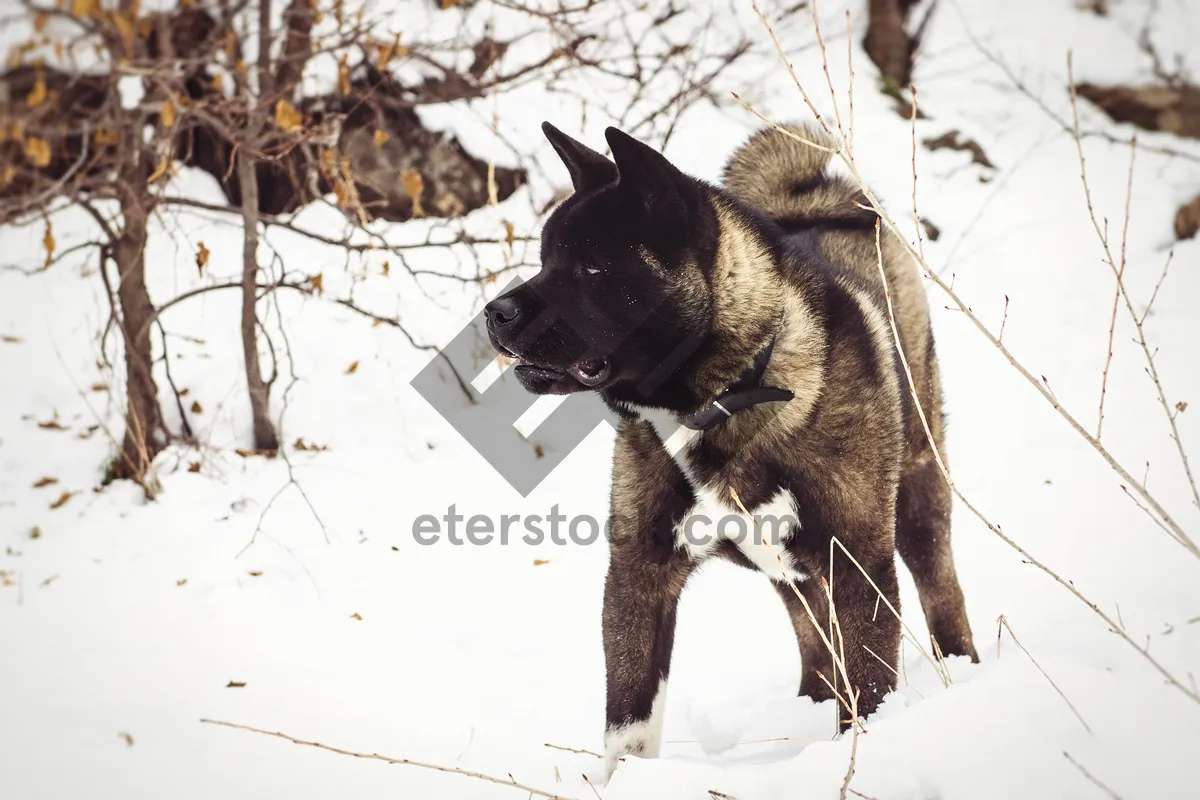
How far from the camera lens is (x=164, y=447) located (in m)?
4.30

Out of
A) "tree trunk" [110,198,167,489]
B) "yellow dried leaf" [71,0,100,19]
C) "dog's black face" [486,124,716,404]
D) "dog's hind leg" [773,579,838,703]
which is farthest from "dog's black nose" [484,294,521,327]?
"tree trunk" [110,198,167,489]

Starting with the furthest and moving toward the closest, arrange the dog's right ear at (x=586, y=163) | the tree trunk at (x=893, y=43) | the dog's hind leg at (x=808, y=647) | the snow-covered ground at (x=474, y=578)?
1. the tree trunk at (x=893, y=43)
2. the dog's hind leg at (x=808, y=647)
3. the dog's right ear at (x=586, y=163)
4. the snow-covered ground at (x=474, y=578)

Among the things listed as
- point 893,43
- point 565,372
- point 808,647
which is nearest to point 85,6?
point 565,372

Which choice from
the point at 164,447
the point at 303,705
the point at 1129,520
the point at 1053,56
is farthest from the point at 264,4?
the point at 1053,56

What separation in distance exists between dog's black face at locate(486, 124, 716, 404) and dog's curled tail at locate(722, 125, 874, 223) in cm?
111

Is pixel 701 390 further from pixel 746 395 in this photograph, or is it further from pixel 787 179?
pixel 787 179

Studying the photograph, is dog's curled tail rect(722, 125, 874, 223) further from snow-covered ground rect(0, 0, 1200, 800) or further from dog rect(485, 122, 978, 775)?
snow-covered ground rect(0, 0, 1200, 800)

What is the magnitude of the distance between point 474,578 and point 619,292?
2092 mm

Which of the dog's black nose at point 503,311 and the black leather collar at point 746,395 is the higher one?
the dog's black nose at point 503,311

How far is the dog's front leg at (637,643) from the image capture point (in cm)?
242

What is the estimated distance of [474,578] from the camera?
389 cm

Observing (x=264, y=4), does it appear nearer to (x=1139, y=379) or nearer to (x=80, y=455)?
(x=80, y=455)

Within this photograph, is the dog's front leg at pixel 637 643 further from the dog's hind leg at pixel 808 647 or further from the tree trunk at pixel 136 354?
the tree trunk at pixel 136 354

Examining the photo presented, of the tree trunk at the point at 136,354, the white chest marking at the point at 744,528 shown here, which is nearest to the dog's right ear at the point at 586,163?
the white chest marking at the point at 744,528
